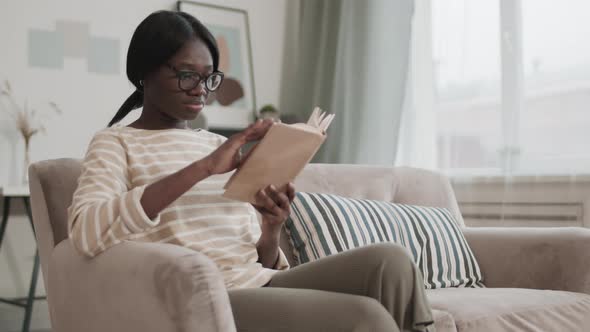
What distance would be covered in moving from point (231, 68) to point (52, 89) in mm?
942

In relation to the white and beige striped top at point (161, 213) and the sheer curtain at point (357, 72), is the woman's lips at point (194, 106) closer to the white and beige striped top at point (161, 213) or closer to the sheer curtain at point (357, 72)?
the white and beige striped top at point (161, 213)

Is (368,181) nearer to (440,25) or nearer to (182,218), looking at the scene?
(182,218)

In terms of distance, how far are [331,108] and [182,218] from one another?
7.29 feet

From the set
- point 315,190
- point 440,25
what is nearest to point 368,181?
point 315,190

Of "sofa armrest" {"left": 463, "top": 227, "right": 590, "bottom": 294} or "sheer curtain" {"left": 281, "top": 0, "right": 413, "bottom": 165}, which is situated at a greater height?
"sheer curtain" {"left": 281, "top": 0, "right": 413, "bottom": 165}

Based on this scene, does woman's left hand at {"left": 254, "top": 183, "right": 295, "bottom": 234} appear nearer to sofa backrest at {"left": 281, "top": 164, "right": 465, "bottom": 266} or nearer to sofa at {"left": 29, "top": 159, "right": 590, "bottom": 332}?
sofa at {"left": 29, "top": 159, "right": 590, "bottom": 332}

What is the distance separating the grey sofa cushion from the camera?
1.41m

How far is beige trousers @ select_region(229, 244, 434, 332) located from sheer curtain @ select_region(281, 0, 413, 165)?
2067 mm

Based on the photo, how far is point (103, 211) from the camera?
1115 millimetres

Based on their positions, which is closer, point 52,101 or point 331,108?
point 52,101

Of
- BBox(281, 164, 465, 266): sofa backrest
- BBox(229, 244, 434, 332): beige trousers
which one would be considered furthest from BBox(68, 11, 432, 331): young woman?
BBox(281, 164, 465, 266): sofa backrest

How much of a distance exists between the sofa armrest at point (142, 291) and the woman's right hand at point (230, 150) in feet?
0.52

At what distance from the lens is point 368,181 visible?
2.00m

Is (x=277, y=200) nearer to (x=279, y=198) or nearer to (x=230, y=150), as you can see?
(x=279, y=198)
